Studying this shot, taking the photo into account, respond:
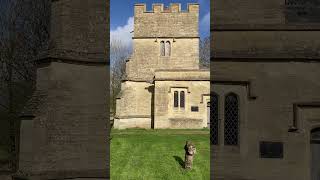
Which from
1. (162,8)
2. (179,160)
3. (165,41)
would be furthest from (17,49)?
(162,8)

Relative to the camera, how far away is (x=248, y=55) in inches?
367

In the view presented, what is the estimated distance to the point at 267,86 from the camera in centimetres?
923

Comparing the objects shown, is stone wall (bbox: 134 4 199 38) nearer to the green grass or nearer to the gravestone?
the green grass

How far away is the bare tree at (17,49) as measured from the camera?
1598cm

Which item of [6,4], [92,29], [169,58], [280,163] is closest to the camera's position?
[92,29]

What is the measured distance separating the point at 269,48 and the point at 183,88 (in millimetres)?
25674

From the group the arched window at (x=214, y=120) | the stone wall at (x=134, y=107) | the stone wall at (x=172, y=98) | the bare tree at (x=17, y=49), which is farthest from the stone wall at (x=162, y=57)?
the arched window at (x=214, y=120)

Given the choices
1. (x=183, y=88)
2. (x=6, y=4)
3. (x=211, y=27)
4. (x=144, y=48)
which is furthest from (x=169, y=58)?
(x=211, y=27)

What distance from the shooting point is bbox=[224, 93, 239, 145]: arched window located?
9.62 m

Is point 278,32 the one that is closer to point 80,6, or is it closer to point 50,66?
point 80,6

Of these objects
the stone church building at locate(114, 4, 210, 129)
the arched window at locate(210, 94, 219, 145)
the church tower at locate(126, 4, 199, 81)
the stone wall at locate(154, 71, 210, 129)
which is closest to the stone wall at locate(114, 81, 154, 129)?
the stone church building at locate(114, 4, 210, 129)

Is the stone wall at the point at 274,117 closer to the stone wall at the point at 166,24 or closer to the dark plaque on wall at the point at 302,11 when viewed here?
the dark plaque on wall at the point at 302,11

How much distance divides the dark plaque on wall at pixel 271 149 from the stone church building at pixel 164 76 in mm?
25158

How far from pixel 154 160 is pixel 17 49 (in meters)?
7.69
